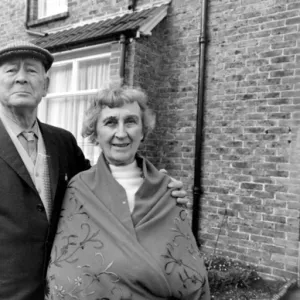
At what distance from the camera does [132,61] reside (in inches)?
199

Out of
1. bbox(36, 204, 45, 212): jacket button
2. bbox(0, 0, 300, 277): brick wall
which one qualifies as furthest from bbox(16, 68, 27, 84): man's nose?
bbox(0, 0, 300, 277): brick wall

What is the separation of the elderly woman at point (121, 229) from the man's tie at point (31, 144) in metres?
0.28

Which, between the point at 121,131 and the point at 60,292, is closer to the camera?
the point at 60,292

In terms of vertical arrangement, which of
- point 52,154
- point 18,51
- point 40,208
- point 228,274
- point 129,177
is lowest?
point 228,274

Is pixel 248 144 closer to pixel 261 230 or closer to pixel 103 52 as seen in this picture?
pixel 261 230

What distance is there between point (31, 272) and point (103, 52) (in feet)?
14.3

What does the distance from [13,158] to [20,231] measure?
1.28 ft

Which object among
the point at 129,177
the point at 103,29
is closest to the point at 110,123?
the point at 129,177

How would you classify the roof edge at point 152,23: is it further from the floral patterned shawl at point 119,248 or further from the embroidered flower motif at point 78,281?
the embroidered flower motif at point 78,281

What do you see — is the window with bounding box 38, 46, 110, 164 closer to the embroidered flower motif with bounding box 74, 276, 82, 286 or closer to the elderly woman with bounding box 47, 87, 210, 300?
the elderly woman with bounding box 47, 87, 210, 300

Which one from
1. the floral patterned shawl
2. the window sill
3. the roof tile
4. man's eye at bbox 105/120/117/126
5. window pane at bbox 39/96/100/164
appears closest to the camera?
the floral patterned shawl

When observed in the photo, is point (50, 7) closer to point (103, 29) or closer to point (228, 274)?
point (103, 29)

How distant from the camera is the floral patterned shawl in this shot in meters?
1.72

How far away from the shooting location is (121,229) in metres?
1.80
